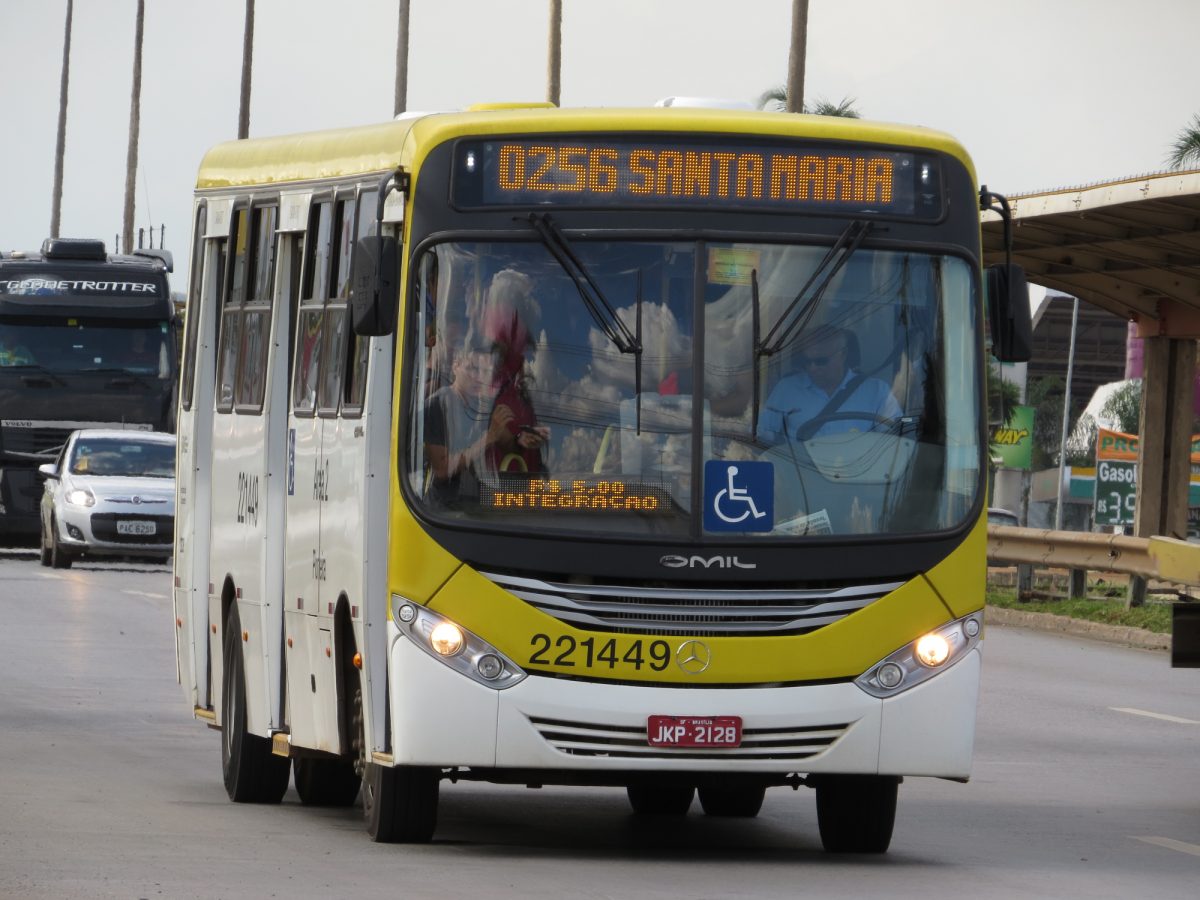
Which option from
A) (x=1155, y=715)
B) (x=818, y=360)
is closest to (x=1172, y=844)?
(x=818, y=360)

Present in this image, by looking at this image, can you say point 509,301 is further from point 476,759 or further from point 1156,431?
point 1156,431

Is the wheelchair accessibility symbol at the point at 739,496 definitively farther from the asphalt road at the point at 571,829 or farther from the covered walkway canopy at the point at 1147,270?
the covered walkway canopy at the point at 1147,270

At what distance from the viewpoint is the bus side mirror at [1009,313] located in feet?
35.6

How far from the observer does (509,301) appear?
10422mm

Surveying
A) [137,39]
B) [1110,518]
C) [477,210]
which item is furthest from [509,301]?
[137,39]

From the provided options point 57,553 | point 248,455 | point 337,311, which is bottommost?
point 57,553

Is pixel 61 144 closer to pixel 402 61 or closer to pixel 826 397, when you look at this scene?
pixel 402 61

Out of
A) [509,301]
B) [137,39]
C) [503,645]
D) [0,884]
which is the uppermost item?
[137,39]

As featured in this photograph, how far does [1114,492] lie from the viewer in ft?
115

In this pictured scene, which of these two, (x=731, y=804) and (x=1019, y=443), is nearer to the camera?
(x=731, y=804)

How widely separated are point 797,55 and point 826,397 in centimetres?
2876

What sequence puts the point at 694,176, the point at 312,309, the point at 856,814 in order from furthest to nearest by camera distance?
the point at 312,309
the point at 856,814
the point at 694,176

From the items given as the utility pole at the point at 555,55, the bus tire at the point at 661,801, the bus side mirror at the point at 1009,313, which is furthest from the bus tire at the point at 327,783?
the utility pole at the point at 555,55

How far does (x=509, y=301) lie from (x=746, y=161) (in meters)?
1.05
